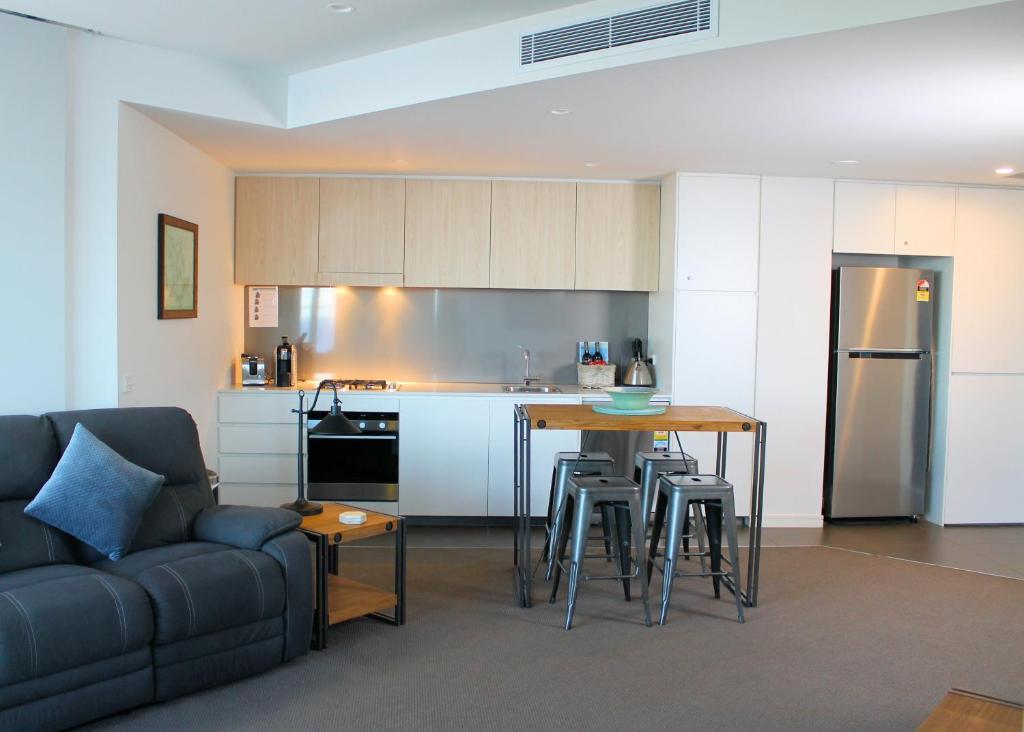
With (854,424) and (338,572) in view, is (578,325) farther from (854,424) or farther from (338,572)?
(338,572)

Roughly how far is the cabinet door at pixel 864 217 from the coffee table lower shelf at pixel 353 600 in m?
3.83

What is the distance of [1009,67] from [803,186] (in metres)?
2.52

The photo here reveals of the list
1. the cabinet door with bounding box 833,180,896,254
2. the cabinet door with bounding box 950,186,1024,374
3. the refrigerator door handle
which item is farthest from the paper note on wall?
the cabinet door with bounding box 950,186,1024,374

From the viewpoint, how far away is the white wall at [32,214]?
12.7 ft

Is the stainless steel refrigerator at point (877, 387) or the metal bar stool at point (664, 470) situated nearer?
the metal bar stool at point (664, 470)

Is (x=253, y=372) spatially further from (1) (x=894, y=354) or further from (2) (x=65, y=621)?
(1) (x=894, y=354)

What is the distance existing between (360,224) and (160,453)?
2687mm

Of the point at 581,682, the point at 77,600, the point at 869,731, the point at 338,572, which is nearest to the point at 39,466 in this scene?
the point at 77,600

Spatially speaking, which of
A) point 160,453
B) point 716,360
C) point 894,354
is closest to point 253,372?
point 160,453

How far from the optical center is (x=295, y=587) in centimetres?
355

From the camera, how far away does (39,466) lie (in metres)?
3.49

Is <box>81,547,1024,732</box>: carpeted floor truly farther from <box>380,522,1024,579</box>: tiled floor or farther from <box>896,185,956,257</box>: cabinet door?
<box>896,185,956,257</box>: cabinet door

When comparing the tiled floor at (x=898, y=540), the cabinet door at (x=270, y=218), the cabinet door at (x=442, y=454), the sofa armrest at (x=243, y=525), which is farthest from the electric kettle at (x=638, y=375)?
the sofa armrest at (x=243, y=525)

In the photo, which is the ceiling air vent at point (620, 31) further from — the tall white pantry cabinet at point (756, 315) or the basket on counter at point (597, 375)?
the basket on counter at point (597, 375)
